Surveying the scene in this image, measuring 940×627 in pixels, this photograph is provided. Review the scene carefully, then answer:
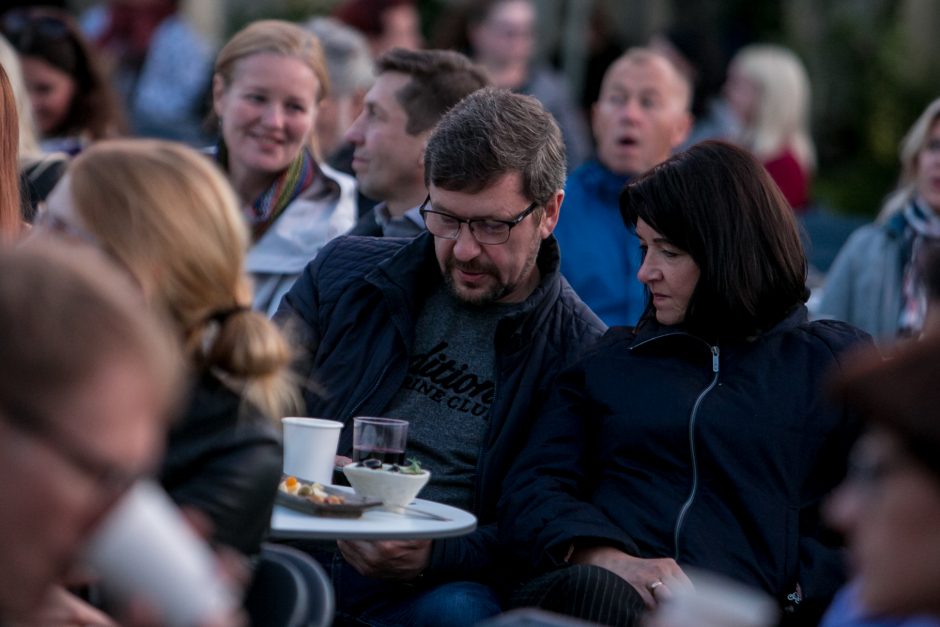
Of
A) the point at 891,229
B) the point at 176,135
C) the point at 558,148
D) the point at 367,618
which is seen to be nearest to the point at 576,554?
the point at 367,618

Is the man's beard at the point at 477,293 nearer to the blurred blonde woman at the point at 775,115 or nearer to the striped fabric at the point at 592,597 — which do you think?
the striped fabric at the point at 592,597

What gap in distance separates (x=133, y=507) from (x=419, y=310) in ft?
7.79

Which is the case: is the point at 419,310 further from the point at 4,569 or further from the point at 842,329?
the point at 4,569

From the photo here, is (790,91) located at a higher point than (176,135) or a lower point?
higher

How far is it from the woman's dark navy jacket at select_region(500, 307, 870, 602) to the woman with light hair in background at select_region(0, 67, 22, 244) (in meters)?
1.42

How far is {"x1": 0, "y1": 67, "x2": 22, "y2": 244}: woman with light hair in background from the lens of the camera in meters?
3.44

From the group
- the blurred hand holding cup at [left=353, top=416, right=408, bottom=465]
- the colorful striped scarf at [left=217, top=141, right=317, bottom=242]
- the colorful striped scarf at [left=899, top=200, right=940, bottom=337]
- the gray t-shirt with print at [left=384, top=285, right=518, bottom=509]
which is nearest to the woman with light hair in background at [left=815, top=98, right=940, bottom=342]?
the colorful striped scarf at [left=899, top=200, right=940, bottom=337]

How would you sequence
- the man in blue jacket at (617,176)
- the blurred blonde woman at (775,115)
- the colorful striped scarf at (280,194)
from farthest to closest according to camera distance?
1. the blurred blonde woman at (775,115)
2. the man in blue jacket at (617,176)
3. the colorful striped scarf at (280,194)

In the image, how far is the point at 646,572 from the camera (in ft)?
11.1

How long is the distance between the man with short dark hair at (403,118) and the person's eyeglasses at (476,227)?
3.70 feet

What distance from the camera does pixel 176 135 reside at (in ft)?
30.4

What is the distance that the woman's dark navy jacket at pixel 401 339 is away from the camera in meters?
3.74

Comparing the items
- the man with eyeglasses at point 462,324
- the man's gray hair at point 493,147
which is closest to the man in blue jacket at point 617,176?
the man's gray hair at point 493,147

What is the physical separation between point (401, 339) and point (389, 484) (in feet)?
2.65
